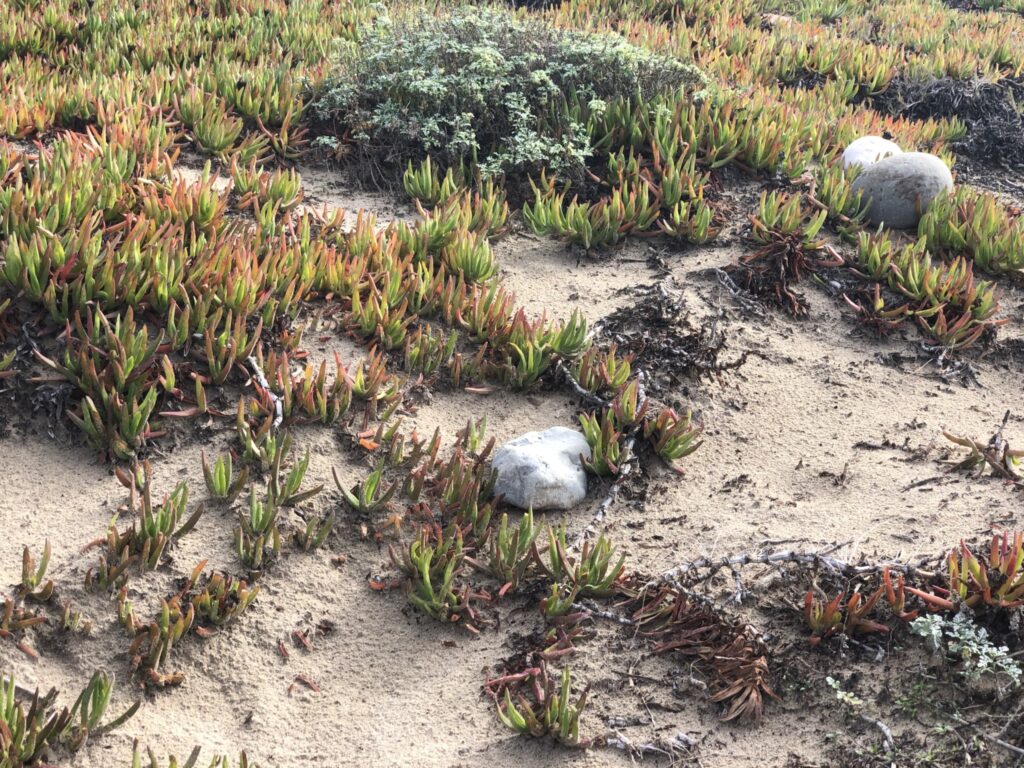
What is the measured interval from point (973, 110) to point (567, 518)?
22.7ft

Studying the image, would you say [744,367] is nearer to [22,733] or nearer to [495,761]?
[495,761]

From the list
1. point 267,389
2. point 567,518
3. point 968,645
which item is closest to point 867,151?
point 567,518

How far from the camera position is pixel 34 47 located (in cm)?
780

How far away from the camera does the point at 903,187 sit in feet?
21.1

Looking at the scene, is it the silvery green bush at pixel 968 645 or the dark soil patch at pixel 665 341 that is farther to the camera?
the dark soil patch at pixel 665 341

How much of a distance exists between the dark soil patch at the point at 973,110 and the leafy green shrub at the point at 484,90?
273cm

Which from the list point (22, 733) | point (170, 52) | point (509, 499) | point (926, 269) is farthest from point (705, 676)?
point (170, 52)

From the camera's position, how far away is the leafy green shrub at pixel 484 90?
6703 mm

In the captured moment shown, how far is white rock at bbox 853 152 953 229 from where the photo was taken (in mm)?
6418

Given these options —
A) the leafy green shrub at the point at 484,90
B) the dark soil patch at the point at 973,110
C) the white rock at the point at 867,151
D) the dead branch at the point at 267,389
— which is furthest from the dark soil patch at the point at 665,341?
the dark soil patch at the point at 973,110

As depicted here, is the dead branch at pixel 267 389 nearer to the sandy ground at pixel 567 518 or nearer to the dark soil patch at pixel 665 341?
the sandy ground at pixel 567 518

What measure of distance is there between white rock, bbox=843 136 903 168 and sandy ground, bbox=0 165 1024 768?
5.66 ft

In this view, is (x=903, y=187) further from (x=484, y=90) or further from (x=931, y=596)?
(x=931, y=596)

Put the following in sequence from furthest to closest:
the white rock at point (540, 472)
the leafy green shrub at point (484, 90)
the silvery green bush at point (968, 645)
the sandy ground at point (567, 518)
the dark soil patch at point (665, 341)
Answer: the leafy green shrub at point (484, 90), the dark soil patch at point (665, 341), the white rock at point (540, 472), the sandy ground at point (567, 518), the silvery green bush at point (968, 645)
